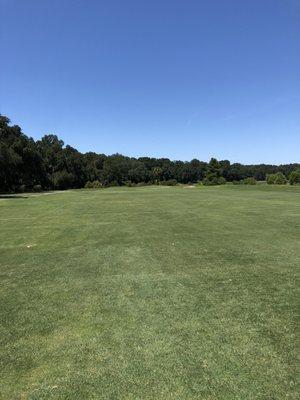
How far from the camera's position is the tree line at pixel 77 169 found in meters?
72.3

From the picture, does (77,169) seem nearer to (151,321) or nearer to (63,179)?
(63,179)

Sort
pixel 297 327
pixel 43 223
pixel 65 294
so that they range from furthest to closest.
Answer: pixel 43 223
pixel 65 294
pixel 297 327

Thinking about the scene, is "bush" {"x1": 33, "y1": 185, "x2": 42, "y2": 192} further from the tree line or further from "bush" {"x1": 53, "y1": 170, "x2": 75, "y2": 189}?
"bush" {"x1": 53, "y1": 170, "x2": 75, "y2": 189}

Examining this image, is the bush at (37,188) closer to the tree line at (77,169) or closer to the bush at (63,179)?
the tree line at (77,169)

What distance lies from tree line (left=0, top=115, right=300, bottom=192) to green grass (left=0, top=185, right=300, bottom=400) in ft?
175

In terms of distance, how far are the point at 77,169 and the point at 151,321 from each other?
112359mm

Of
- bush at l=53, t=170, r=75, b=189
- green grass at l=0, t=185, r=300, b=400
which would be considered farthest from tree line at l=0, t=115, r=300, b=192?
green grass at l=0, t=185, r=300, b=400

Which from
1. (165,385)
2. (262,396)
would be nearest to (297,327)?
(262,396)

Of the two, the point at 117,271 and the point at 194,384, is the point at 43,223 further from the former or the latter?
the point at 194,384

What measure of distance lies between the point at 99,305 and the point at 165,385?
2584 millimetres

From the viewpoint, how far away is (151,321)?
5914mm

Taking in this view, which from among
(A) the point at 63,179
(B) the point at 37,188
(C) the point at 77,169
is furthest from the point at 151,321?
(C) the point at 77,169

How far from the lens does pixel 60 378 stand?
4480 mm

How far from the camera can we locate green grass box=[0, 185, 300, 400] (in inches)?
171
